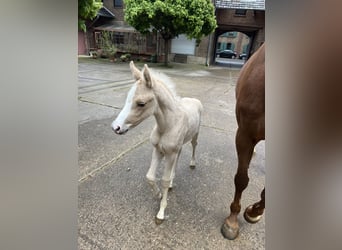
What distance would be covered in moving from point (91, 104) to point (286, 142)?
4242mm

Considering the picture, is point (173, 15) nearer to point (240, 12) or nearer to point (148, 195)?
point (240, 12)

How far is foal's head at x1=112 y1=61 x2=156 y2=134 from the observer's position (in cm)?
120

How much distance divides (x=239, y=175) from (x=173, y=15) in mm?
10763

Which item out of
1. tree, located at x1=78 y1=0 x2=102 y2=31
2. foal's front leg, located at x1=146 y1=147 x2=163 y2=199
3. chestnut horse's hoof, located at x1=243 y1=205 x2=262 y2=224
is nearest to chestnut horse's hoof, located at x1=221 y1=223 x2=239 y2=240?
chestnut horse's hoof, located at x1=243 y1=205 x2=262 y2=224

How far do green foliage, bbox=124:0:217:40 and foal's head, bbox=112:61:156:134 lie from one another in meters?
10.5

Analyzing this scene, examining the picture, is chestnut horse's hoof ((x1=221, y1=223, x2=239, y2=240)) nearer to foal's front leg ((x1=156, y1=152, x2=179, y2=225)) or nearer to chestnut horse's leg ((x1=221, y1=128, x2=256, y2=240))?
chestnut horse's leg ((x1=221, y1=128, x2=256, y2=240))

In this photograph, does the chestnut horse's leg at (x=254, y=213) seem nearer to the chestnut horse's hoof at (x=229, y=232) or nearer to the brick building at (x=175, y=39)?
the chestnut horse's hoof at (x=229, y=232)

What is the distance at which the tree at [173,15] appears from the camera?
10.4m

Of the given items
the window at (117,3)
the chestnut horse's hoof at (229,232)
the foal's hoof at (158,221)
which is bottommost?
the chestnut horse's hoof at (229,232)

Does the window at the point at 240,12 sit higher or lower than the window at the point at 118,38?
higher

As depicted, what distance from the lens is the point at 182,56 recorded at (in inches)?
626

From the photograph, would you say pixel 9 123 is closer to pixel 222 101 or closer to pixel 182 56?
pixel 222 101

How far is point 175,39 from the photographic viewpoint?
52.0ft

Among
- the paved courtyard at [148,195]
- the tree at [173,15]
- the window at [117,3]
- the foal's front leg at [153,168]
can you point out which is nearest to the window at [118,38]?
the window at [117,3]
